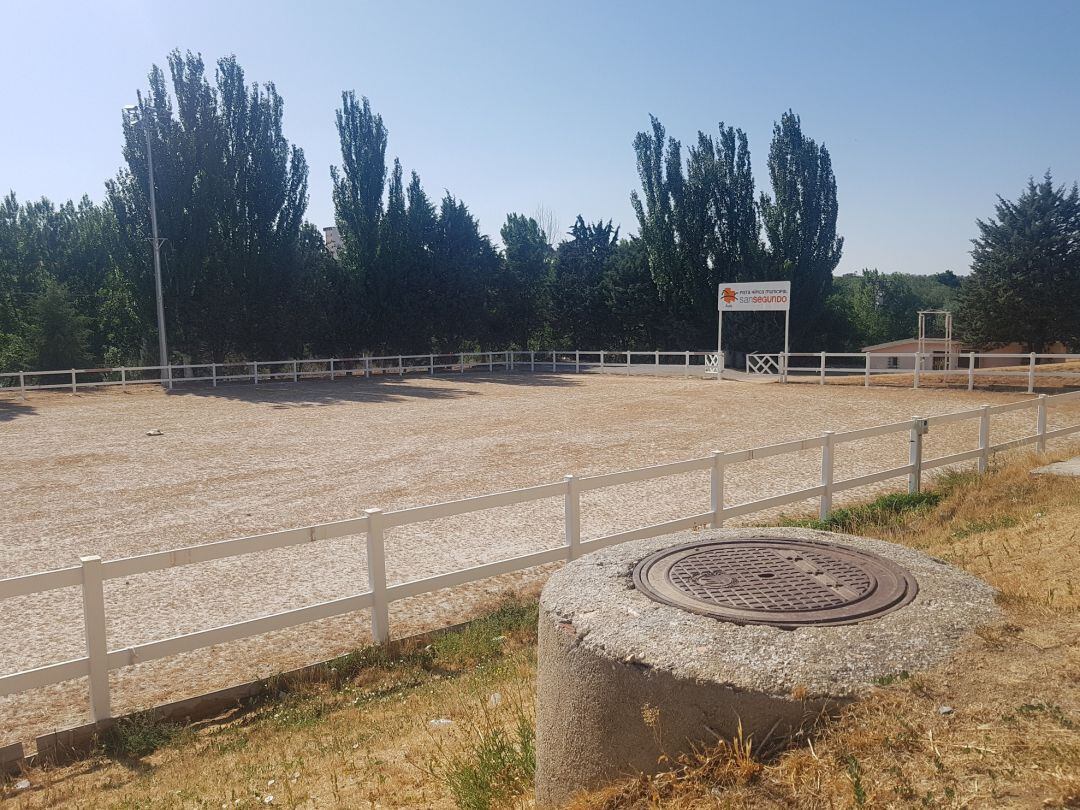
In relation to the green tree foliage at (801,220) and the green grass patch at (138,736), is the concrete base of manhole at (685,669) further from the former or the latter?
the green tree foliage at (801,220)

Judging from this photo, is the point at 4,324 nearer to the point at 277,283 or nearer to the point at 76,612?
the point at 277,283

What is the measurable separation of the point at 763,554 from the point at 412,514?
294 centimetres

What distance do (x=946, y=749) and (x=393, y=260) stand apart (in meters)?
42.8

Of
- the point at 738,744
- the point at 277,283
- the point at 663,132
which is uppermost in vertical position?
the point at 663,132

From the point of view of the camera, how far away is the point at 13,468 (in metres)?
14.8

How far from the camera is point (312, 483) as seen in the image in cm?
1298

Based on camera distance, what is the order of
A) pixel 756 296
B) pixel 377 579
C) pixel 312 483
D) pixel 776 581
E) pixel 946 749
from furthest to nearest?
pixel 756 296 < pixel 312 483 < pixel 377 579 < pixel 776 581 < pixel 946 749

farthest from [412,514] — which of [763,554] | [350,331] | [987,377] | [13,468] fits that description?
[350,331]

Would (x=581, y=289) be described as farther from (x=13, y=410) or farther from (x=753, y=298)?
(x=13, y=410)

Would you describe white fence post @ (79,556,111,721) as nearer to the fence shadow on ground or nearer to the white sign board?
the fence shadow on ground

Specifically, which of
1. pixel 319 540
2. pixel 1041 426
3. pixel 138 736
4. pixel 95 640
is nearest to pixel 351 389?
pixel 1041 426

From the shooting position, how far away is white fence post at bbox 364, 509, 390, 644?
6.37m

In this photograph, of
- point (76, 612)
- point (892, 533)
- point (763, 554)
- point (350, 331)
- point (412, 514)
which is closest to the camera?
point (763, 554)

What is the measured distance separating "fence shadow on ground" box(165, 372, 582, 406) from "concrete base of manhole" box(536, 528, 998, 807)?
22.9 metres
